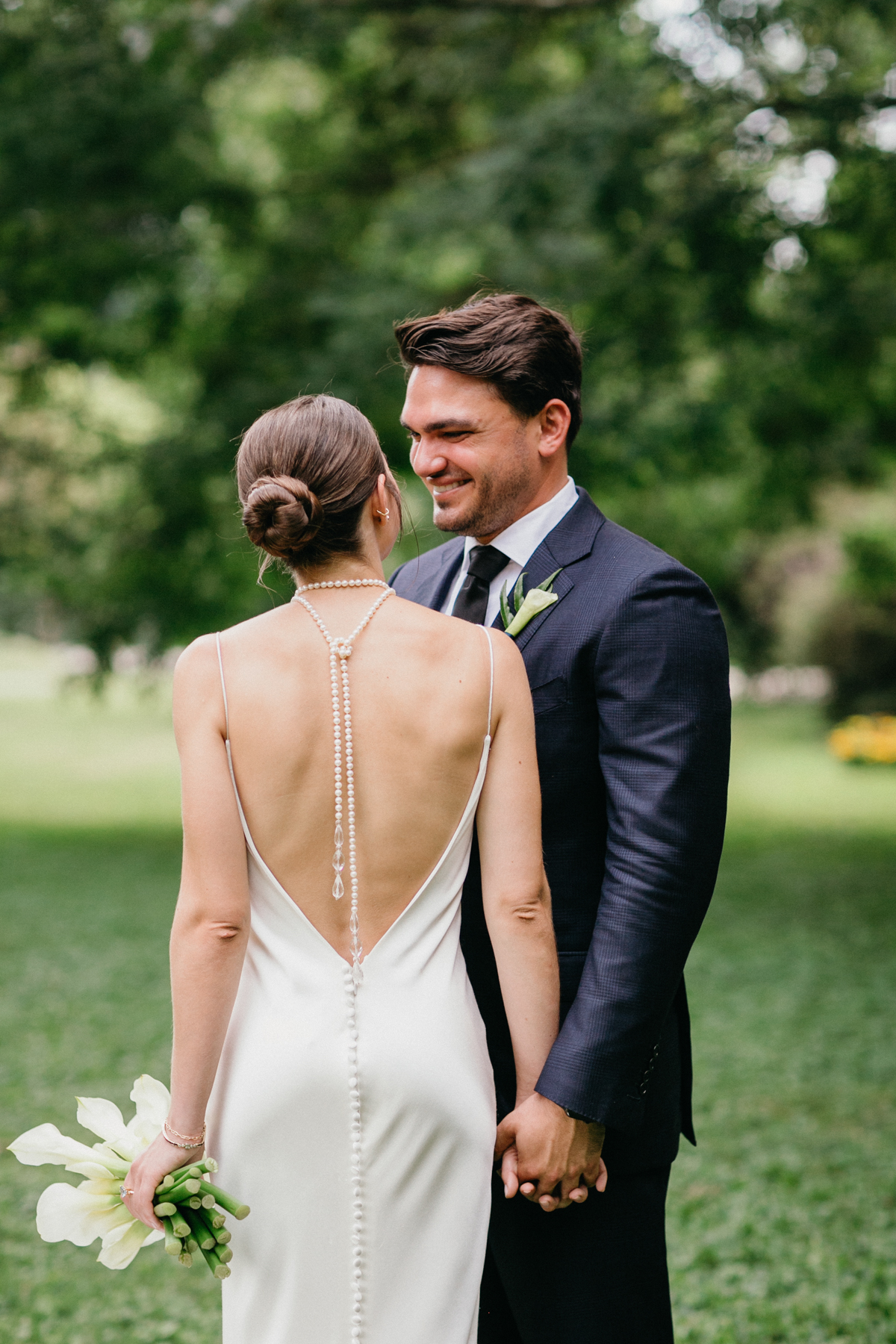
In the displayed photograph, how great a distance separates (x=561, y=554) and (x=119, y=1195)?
140 centimetres

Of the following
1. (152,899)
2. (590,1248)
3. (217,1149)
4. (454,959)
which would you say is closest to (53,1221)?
(217,1149)

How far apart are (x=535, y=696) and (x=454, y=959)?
0.51 m

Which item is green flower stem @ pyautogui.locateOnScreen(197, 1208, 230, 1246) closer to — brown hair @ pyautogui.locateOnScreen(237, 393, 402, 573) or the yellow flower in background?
brown hair @ pyautogui.locateOnScreen(237, 393, 402, 573)

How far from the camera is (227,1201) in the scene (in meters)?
1.95

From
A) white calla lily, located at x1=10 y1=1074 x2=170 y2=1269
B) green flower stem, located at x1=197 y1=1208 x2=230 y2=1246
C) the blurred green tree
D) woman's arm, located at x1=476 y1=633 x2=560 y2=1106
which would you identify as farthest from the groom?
the blurred green tree

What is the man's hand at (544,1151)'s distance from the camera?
2080 millimetres

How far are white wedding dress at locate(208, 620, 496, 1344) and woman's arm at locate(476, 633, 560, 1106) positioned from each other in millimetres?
38

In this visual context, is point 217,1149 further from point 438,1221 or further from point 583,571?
point 583,571

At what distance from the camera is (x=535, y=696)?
2.27 metres

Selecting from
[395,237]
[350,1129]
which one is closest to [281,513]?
[350,1129]

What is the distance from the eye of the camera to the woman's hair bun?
1.94 m

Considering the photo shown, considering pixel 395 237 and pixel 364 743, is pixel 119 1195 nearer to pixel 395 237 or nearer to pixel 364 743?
pixel 364 743

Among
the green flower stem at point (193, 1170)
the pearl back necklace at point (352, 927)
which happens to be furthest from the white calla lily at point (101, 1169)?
the pearl back necklace at point (352, 927)

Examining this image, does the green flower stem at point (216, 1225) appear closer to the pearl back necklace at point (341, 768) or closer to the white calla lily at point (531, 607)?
the pearl back necklace at point (341, 768)
